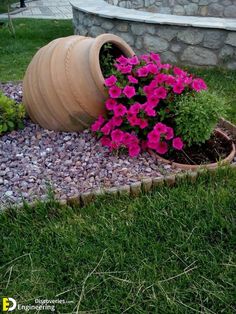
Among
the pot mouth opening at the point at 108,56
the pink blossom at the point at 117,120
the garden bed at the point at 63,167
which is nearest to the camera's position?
the garden bed at the point at 63,167

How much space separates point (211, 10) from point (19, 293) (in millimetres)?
5789

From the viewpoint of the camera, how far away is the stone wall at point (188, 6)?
633cm

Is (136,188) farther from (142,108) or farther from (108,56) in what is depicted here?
(108,56)

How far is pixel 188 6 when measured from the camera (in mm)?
6637

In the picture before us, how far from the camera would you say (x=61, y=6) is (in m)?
11.9

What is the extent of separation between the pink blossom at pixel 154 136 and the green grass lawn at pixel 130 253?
366 mm

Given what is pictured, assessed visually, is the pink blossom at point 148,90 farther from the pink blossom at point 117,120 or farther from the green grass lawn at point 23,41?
the green grass lawn at point 23,41

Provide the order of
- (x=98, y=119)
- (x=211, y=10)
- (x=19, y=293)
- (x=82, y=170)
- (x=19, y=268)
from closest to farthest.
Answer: (x=19, y=293) < (x=19, y=268) < (x=82, y=170) < (x=98, y=119) < (x=211, y=10)

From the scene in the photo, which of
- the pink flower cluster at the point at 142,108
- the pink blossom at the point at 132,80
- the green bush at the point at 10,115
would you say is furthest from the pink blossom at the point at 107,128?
the green bush at the point at 10,115

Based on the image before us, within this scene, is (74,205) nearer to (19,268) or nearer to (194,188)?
(19,268)

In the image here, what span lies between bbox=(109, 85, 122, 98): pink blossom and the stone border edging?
2.12ft

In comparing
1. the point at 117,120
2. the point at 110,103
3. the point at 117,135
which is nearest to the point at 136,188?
the point at 117,135

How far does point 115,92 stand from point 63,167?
633mm

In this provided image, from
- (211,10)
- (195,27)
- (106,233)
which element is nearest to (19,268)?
(106,233)
